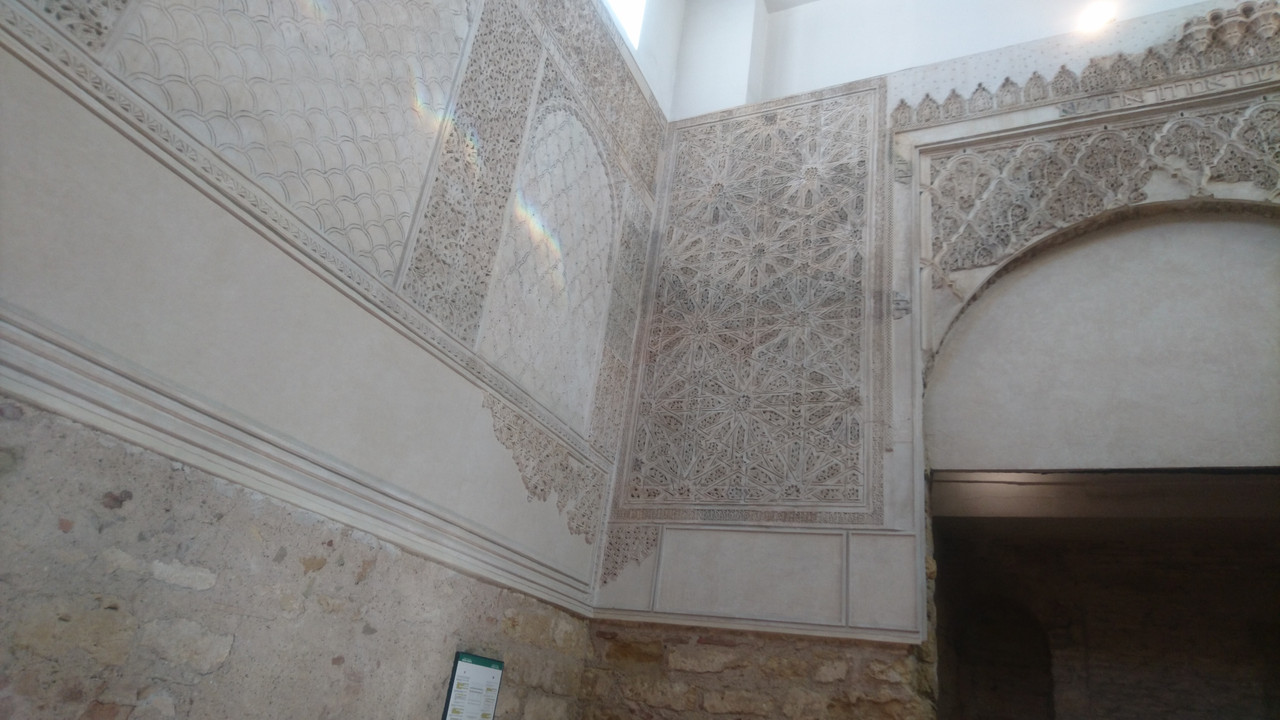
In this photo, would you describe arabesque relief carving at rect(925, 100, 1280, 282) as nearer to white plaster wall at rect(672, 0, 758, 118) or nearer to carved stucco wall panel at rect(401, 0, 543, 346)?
white plaster wall at rect(672, 0, 758, 118)

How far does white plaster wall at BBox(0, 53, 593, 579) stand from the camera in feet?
5.96

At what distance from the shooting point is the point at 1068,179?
4.16m

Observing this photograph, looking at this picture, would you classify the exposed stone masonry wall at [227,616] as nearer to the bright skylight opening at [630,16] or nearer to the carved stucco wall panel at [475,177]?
the carved stucco wall panel at [475,177]

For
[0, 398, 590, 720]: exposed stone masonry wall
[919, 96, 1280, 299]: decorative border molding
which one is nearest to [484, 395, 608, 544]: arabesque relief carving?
[0, 398, 590, 720]: exposed stone masonry wall

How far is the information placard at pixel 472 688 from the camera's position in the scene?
2994 mm

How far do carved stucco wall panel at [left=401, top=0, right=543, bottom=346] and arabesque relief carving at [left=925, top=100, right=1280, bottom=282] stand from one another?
2161 mm

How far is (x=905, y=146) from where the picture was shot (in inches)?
180

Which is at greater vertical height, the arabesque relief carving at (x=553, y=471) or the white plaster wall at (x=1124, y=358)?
the white plaster wall at (x=1124, y=358)

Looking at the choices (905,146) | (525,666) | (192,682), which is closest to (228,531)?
(192,682)

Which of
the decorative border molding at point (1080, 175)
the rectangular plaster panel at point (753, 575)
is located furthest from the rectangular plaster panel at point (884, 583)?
the decorative border molding at point (1080, 175)

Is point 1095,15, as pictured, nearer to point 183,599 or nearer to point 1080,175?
point 1080,175

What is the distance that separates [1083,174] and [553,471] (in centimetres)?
292

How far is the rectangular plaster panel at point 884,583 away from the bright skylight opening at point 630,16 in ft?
10.4

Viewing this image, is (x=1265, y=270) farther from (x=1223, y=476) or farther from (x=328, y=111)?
(x=328, y=111)
